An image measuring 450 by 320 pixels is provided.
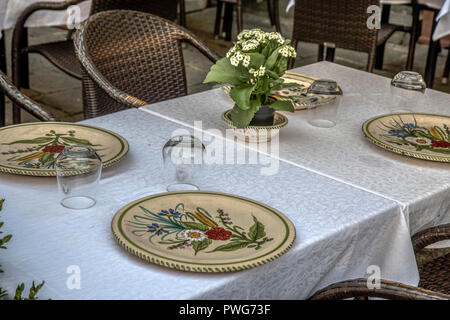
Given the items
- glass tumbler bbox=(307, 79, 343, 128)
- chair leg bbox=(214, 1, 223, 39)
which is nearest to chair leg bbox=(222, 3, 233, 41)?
chair leg bbox=(214, 1, 223, 39)

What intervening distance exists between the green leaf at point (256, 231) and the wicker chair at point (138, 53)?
1.08 metres

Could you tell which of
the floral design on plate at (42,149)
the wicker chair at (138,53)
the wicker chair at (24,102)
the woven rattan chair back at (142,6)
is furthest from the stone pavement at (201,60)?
the floral design on plate at (42,149)

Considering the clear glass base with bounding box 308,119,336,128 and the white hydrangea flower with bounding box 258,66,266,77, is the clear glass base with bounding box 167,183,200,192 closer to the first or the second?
the white hydrangea flower with bounding box 258,66,266,77

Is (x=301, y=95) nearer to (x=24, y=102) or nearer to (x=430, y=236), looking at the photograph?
(x=430, y=236)

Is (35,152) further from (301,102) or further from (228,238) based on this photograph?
(301,102)

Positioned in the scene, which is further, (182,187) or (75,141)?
(75,141)

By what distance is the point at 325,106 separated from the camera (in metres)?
1.70

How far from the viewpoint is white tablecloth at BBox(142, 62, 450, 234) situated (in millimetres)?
1316

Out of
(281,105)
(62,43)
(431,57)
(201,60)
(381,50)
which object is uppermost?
(281,105)

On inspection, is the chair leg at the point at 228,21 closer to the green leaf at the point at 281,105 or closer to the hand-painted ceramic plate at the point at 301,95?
the hand-painted ceramic plate at the point at 301,95

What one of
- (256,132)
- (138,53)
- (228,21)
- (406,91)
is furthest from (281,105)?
(228,21)

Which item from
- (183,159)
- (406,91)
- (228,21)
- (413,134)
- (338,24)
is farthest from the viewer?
(228,21)

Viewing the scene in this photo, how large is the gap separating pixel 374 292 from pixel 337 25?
2.40 meters

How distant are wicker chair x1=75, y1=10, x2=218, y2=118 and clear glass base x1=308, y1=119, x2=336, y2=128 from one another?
64 cm
